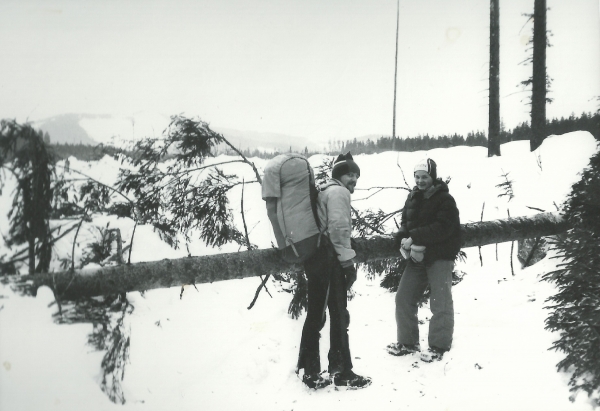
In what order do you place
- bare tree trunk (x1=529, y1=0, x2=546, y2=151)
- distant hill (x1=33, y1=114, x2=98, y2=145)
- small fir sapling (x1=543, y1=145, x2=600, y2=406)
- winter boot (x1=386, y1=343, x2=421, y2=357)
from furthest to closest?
bare tree trunk (x1=529, y1=0, x2=546, y2=151), winter boot (x1=386, y1=343, x2=421, y2=357), distant hill (x1=33, y1=114, x2=98, y2=145), small fir sapling (x1=543, y1=145, x2=600, y2=406)

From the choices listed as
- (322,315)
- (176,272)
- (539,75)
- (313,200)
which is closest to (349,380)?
(322,315)

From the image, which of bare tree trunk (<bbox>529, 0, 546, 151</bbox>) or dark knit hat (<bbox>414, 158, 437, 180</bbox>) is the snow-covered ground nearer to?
dark knit hat (<bbox>414, 158, 437, 180</bbox>)

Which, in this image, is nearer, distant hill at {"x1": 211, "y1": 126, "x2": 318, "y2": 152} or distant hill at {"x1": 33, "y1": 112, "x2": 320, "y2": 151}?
distant hill at {"x1": 33, "y1": 112, "x2": 320, "y2": 151}

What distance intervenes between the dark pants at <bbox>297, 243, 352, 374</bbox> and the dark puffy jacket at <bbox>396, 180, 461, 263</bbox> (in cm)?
91

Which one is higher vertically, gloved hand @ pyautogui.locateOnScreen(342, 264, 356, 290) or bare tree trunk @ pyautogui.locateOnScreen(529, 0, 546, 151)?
bare tree trunk @ pyautogui.locateOnScreen(529, 0, 546, 151)

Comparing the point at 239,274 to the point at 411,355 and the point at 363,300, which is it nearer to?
the point at 411,355

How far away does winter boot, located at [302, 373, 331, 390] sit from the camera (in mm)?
3170

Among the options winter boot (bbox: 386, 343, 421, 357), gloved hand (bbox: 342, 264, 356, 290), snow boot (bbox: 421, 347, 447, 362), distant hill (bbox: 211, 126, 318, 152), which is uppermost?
distant hill (bbox: 211, 126, 318, 152)

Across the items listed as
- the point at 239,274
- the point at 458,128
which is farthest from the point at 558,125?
the point at 239,274

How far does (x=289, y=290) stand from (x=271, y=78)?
7.72 feet

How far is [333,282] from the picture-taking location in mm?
3234

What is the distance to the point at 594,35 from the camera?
165 inches

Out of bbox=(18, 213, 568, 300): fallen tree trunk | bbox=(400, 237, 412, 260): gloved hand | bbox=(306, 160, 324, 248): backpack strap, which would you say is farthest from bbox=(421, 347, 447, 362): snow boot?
bbox=(306, 160, 324, 248): backpack strap

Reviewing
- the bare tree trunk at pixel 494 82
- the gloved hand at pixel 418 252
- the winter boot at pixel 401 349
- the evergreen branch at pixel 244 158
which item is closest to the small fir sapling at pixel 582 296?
the gloved hand at pixel 418 252
